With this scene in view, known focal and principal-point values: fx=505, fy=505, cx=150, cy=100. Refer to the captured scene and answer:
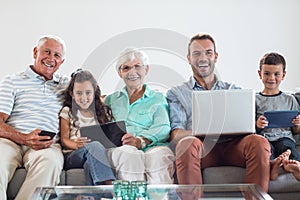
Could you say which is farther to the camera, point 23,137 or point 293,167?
point 23,137

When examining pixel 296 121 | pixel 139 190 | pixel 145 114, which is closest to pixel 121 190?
pixel 139 190

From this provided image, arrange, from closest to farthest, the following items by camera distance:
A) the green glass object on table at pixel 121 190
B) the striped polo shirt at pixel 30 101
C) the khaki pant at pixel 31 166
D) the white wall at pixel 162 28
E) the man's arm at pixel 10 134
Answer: the green glass object on table at pixel 121 190
the khaki pant at pixel 31 166
the man's arm at pixel 10 134
the striped polo shirt at pixel 30 101
the white wall at pixel 162 28

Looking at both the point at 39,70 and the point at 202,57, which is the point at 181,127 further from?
the point at 39,70

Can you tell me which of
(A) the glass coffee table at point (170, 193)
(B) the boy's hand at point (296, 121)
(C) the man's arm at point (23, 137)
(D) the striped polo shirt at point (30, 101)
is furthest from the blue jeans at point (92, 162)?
(B) the boy's hand at point (296, 121)

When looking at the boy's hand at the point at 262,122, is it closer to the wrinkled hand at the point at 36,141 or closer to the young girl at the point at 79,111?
the young girl at the point at 79,111

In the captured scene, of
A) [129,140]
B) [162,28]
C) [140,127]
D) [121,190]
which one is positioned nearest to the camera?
[121,190]

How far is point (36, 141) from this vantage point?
8.00 feet

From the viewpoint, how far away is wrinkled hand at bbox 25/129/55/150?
2436 mm

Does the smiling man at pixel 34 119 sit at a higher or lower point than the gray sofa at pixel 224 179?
higher

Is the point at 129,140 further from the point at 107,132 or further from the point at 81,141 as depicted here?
the point at 81,141

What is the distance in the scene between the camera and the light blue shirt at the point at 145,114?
2588 mm

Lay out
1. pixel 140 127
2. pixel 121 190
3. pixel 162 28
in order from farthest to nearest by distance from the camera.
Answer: pixel 162 28, pixel 140 127, pixel 121 190

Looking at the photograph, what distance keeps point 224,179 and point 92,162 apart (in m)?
0.61

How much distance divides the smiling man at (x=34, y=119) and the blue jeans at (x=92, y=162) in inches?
2.6
